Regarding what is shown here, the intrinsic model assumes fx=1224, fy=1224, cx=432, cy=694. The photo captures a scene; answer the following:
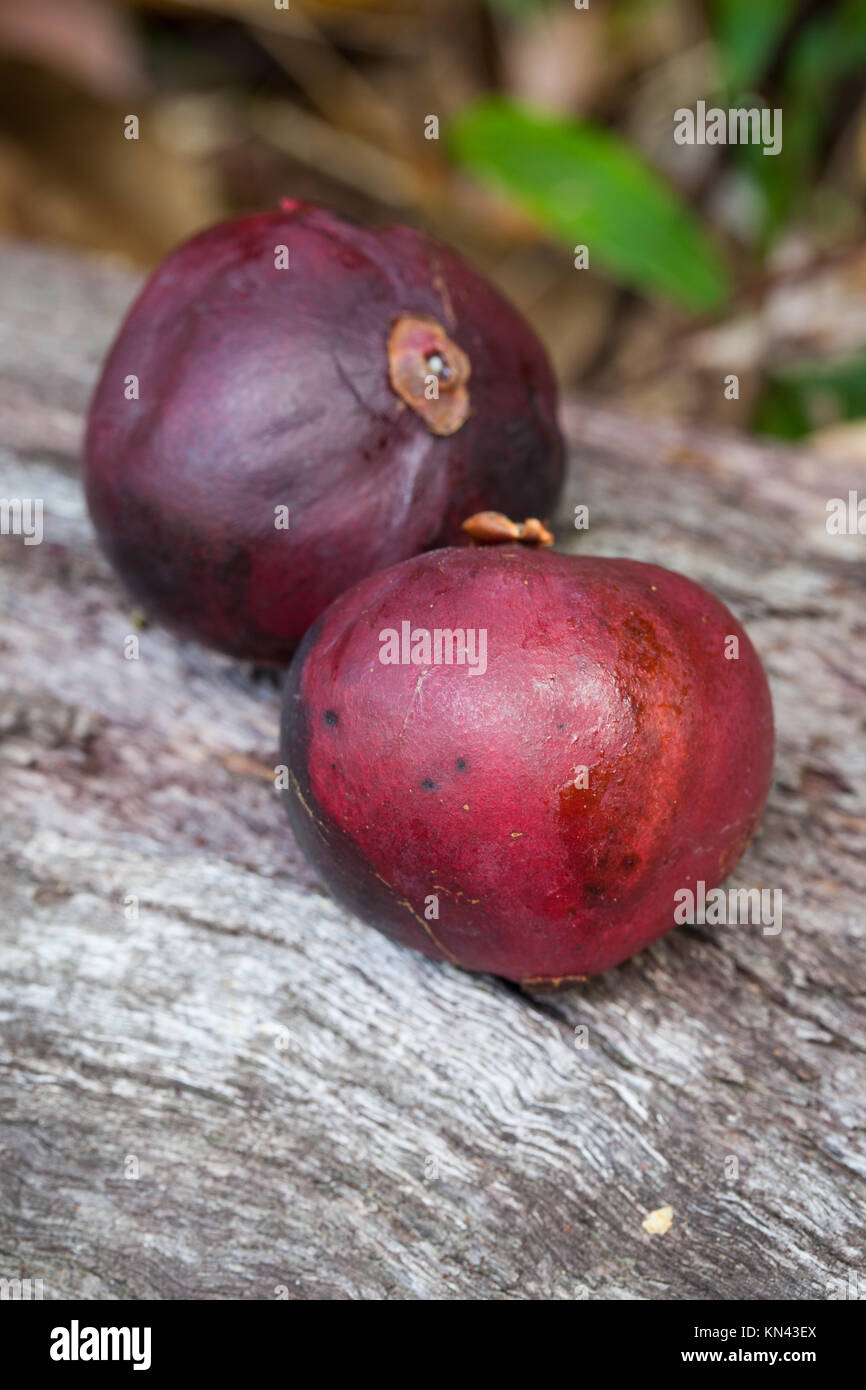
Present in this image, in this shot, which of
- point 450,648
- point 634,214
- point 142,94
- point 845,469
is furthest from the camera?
point 142,94

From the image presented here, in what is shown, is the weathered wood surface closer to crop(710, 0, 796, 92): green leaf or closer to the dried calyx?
the dried calyx

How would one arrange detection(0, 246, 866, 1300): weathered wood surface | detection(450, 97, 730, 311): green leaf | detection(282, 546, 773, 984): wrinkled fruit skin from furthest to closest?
detection(450, 97, 730, 311): green leaf
detection(0, 246, 866, 1300): weathered wood surface
detection(282, 546, 773, 984): wrinkled fruit skin

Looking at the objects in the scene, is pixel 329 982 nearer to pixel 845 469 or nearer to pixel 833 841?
pixel 833 841

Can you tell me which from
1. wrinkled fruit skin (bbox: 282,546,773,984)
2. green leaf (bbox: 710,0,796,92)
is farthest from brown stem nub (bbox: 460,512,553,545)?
green leaf (bbox: 710,0,796,92)

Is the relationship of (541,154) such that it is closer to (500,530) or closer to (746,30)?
(746,30)

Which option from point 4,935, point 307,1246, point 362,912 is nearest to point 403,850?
point 362,912

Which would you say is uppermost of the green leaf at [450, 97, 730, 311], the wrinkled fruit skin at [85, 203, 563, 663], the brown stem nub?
the green leaf at [450, 97, 730, 311]

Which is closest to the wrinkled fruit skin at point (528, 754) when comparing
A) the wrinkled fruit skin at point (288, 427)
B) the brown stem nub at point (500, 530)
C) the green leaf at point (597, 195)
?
the brown stem nub at point (500, 530)
